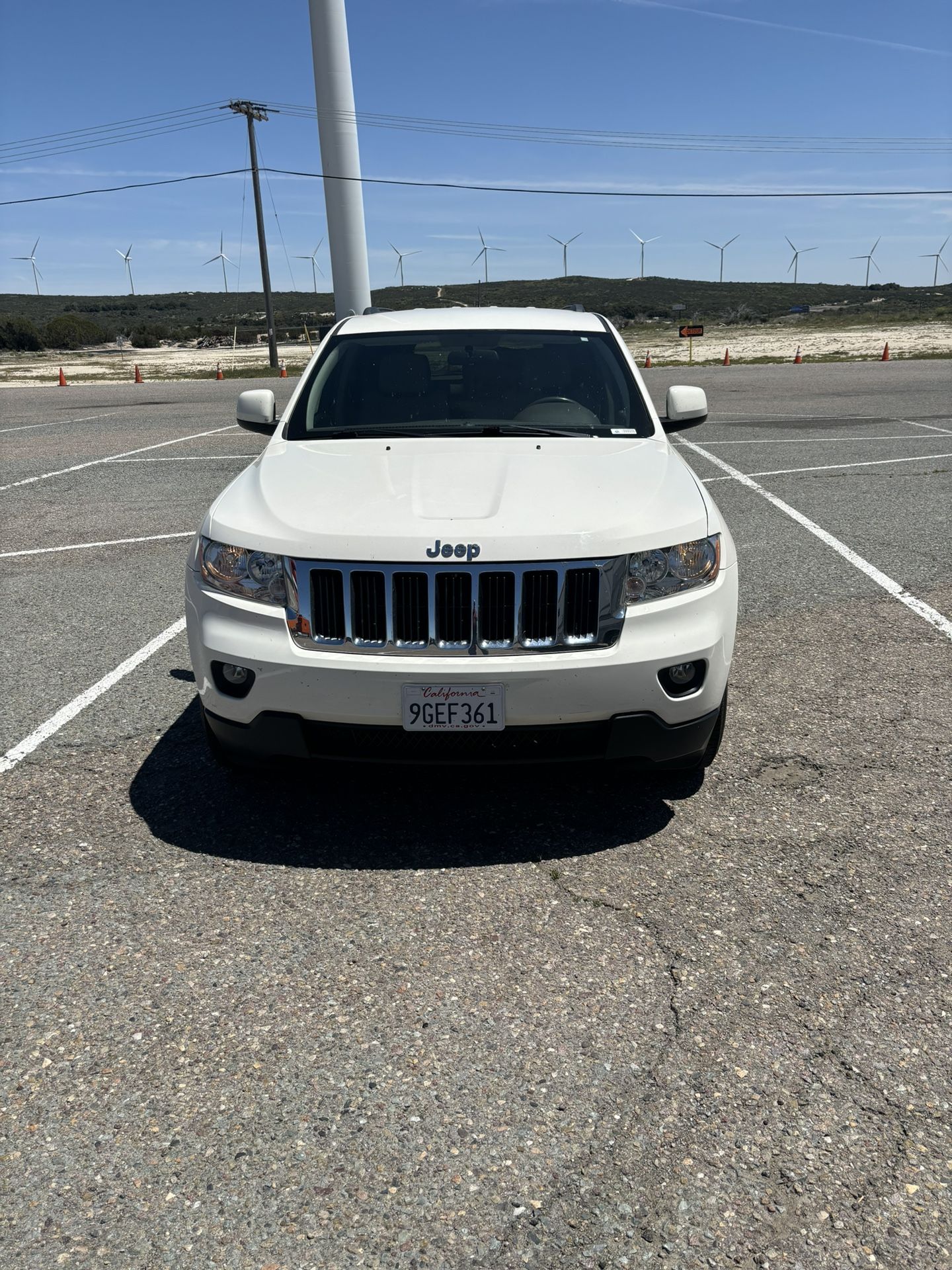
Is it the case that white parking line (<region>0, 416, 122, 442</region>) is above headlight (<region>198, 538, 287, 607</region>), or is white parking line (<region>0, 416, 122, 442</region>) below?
below

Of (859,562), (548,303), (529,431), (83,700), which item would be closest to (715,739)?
(529,431)

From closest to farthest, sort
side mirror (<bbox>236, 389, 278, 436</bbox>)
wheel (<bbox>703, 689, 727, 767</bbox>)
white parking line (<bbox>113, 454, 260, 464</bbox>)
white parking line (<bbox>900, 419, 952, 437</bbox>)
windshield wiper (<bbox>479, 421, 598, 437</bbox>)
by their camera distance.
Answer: wheel (<bbox>703, 689, 727, 767</bbox>), windshield wiper (<bbox>479, 421, 598, 437</bbox>), side mirror (<bbox>236, 389, 278, 436</bbox>), white parking line (<bbox>113, 454, 260, 464</bbox>), white parking line (<bbox>900, 419, 952, 437</bbox>)

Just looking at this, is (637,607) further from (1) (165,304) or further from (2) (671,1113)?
(1) (165,304)

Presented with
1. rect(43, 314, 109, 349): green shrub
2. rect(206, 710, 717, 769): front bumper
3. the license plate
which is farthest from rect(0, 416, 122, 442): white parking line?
rect(43, 314, 109, 349): green shrub

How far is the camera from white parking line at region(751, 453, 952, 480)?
36.8 feet

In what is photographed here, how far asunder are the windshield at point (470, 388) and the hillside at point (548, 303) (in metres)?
70.0

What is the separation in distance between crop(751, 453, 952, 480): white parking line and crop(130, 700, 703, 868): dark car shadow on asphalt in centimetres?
762

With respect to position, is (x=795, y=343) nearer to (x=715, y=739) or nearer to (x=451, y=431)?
(x=451, y=431)

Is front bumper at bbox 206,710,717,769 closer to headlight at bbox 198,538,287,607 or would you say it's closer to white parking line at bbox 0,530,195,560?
headlight at bbox 198,538,287,607

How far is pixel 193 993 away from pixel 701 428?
14.0 metres

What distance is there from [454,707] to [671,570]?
2.81 ft

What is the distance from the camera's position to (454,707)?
3.23m

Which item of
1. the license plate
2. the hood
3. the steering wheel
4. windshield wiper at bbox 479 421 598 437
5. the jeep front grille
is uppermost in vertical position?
the steering wheel

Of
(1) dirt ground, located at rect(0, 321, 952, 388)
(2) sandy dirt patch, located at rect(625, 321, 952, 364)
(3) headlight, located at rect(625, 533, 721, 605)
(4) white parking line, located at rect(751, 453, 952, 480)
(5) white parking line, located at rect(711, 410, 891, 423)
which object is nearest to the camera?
(3) headlight, located at rect(625, 533, 721, 605)
